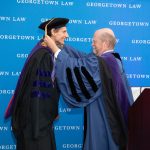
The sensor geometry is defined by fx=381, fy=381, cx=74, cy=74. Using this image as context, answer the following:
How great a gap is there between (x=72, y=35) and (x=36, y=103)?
1516 mm

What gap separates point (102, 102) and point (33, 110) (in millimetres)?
643

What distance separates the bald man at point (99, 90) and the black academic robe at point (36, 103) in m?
0.11

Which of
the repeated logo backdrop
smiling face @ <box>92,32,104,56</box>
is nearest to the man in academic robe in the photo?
smiling face @ <box>92,32,104,56</box>

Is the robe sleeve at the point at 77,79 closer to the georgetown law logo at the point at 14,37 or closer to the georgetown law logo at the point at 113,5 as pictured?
the georgetown law logo at the point at 14,37

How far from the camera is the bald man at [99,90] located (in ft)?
11.1

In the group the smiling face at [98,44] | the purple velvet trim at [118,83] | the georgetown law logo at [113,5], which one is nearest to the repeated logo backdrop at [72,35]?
the georgetown law logo at [113,5]

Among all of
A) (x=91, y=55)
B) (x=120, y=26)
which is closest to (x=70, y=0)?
(x=120, y=26)

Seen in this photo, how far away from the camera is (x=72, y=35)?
462cm

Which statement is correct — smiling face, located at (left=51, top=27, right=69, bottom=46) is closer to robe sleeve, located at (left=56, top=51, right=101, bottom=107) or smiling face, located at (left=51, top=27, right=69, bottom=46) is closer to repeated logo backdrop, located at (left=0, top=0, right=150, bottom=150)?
robe sleeve, located at (left=56, top=51, right=101, bottom=107)

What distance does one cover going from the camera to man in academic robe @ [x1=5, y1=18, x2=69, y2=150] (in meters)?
3.35

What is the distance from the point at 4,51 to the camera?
446 centimetres

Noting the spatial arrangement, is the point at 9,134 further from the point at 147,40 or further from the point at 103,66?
the point at 147,40

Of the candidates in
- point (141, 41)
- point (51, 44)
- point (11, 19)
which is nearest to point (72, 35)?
point (11, 19)

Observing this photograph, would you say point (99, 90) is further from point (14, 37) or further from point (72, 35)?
point (14, 37)
